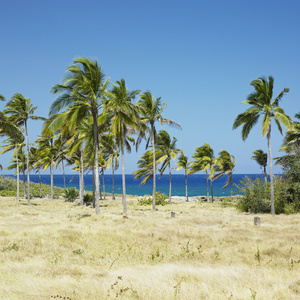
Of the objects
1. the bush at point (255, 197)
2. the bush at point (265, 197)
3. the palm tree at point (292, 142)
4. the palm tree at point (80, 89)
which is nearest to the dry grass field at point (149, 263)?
the palm tree at point (80, 89)

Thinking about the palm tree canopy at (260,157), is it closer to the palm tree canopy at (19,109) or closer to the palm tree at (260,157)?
the palm tree at (260,157)

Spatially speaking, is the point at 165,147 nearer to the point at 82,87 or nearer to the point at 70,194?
the point at 70,194

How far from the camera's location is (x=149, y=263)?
8.22m

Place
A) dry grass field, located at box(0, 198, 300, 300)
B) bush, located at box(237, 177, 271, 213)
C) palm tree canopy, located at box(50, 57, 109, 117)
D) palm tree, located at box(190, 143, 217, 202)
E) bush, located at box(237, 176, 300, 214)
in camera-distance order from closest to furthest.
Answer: dry grass field, located at box(0, 198, 300, 300)
palm tree canopy, located at box(50, 57, 109, 117)
bush, located at box(237, 176, 300, 214)
bush, located at box(237, 177, 271, 213)
palm tree, located at box(190, 143, 217, 202)

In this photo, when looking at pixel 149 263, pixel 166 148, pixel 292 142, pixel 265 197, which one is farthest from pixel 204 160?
pixel 149 263

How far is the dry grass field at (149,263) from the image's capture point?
554 centimetres

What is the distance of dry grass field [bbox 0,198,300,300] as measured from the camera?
554 centimetres

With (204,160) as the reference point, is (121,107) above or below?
above

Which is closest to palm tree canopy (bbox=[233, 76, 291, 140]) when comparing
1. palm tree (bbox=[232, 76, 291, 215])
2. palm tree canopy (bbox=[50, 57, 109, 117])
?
palm tree (bbox=[232, 76, 291, 215])

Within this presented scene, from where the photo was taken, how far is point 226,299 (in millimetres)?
5082

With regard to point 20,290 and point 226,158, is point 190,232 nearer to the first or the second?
point 20,290

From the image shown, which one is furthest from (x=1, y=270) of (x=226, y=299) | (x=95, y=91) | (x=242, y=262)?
(x=95, y=91)

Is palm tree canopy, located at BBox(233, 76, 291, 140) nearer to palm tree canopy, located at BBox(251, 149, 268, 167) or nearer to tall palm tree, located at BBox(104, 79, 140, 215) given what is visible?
tall palm tree, located at BBox(104, 79, 140, 215)

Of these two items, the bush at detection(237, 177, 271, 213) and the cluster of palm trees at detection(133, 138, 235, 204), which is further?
the cluster of palm trees at detection(133, 138, 235, 204)
